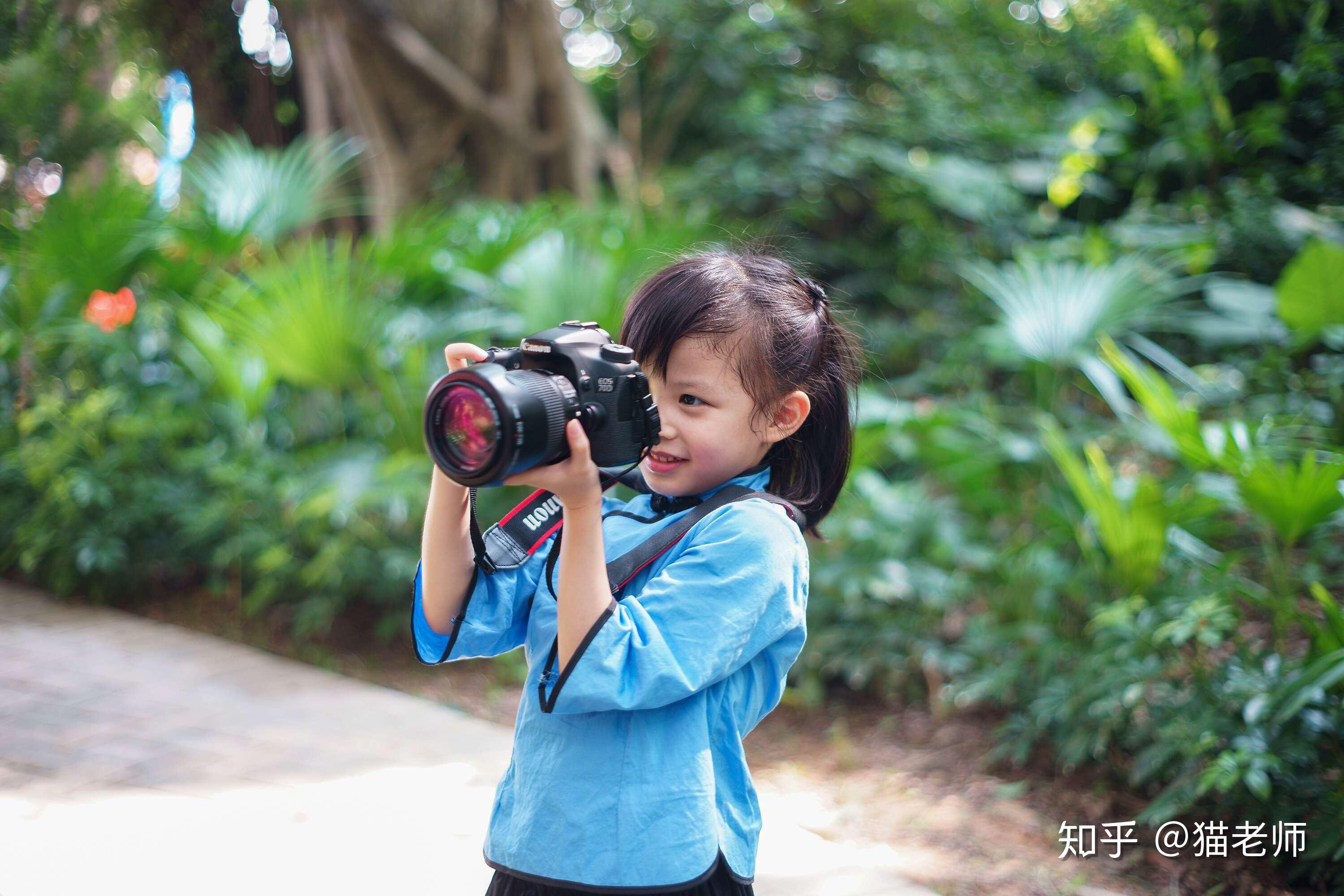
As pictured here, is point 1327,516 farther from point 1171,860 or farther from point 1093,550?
point 1171,860

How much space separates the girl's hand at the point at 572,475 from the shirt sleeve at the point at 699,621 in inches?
4.9

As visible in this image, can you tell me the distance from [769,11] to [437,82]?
233 centimetres

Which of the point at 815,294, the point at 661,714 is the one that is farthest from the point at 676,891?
the point at 815,294

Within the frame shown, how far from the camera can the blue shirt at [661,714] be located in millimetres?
1056

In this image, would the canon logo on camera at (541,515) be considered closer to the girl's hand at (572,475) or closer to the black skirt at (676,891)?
the girl's hand at (572,475)

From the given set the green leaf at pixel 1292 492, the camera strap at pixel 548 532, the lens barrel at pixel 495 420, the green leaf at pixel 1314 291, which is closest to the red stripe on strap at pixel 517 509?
the camera strap at pixel 548 532

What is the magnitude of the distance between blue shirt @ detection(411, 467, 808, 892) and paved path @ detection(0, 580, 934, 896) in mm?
1084

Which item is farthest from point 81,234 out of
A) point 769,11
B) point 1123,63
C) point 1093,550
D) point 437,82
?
point 1123,63

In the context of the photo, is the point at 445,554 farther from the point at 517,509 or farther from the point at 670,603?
the point at 670,603

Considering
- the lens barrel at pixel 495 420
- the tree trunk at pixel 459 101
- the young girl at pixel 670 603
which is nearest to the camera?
the lens barrel at pixel 495 420

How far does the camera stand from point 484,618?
4.22 feet

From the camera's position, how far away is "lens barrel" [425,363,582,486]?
37.2 inches

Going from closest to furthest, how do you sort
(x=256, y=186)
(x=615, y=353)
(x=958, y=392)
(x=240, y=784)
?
(x=615, y=353), (x=240, y=784), (x=256, y=186), (x=958, y=392)

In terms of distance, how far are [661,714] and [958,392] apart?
4281mm
